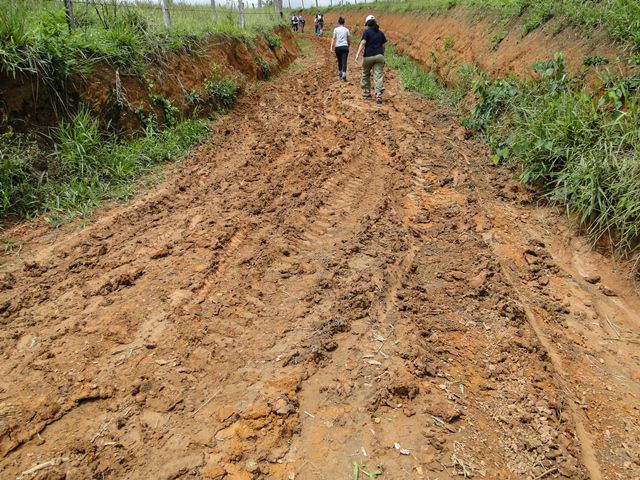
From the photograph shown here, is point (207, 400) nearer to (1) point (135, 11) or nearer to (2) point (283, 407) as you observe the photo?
(2) point (283, 407)

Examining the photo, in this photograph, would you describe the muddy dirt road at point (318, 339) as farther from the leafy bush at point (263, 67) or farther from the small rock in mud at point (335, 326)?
the leafy bush at point (263, 67)

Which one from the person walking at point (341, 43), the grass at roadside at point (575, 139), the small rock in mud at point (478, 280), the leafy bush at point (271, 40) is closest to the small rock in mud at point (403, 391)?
the small rock in mud at point (478, 280)

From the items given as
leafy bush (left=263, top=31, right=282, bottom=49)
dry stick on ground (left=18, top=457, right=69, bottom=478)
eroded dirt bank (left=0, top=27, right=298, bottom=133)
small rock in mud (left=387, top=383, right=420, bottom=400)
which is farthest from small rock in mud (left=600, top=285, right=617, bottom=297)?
leafy bush (left=263, top=31, right=282, bottom=49)

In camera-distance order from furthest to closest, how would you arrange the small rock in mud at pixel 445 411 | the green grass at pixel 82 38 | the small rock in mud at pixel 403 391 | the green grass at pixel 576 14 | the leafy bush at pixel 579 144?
the green grass at pixel 576 14
the green grass at pixel 82 38
the leafy bush at pixel 579 144
the small rock in mud at pixel 403 391
the small rock in mud at pixel 445 411

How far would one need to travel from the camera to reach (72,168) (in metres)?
4.86

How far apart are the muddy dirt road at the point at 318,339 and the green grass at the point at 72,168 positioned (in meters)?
0.40

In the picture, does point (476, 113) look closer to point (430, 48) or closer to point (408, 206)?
point (408, 206)

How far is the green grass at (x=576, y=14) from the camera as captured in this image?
518 centimetres

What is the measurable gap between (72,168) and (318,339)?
156 inches

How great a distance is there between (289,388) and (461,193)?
11.2 ft

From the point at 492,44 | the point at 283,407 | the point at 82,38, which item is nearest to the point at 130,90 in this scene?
the point at 82,38

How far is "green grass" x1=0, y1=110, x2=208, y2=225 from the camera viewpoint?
432 cm

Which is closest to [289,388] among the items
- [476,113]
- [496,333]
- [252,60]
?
[496,333]

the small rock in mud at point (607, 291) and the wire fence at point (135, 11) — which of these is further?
the wire fence at point (135, 11)
